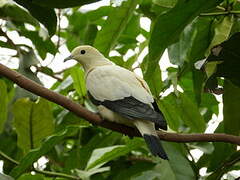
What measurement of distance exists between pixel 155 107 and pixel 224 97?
0.65ft

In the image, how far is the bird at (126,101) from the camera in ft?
4.80

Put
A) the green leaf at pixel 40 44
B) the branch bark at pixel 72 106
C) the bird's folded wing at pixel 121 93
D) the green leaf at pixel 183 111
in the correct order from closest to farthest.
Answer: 1. the branch bark at pixel 72 106
2. the bird's folded wing at pixel 121 93
3. the green leaf at pixel 183 111
4. the green leaf at pixel 40 44

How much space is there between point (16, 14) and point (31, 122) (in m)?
0.39

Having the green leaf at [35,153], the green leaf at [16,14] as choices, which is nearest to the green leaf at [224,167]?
the green leaf at [35,153]

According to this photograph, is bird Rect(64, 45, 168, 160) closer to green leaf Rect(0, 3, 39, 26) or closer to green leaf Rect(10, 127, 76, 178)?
green leaf Rect(10, 127, 76, 178)

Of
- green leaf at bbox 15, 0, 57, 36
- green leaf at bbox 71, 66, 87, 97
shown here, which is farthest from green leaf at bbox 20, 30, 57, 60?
green leaf at bbox 15, 0, 57, 36

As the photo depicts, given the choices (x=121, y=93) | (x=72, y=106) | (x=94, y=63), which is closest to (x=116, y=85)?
(x=121, y=93)

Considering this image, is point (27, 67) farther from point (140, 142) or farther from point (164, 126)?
point (164, 126)

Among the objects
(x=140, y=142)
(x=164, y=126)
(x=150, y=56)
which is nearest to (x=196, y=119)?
(x=140, y=142)

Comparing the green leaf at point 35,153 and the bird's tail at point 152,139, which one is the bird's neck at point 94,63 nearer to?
the green leaf at point 35,153

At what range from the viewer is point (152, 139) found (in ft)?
4.68

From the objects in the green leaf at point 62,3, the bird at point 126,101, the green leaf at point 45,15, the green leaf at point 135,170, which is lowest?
the green leaf at point 135,170

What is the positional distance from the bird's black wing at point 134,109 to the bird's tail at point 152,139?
26mm

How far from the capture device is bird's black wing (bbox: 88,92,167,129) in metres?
1.47
